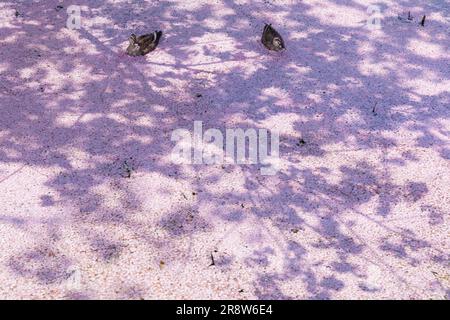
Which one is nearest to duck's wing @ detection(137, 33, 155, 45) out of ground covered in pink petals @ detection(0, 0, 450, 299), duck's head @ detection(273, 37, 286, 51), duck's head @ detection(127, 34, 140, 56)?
duck's head @ detection(127, 34, 140, 56)

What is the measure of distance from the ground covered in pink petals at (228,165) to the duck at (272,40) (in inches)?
13.3

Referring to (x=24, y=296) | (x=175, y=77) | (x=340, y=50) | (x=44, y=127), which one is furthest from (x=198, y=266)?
(x=340, y=50)

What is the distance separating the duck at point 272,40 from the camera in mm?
14008

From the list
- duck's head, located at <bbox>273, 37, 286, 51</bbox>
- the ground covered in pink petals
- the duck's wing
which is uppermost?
duck's head, located at <bbox>273, 37, 286, 51</bbox>

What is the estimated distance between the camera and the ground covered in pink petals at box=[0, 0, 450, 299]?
830cm

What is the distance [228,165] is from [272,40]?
5.34 meters

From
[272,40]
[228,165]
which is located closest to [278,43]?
[272,40]

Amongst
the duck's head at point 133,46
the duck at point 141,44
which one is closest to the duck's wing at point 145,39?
the duck at point 141,44

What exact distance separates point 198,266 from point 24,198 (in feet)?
13.3

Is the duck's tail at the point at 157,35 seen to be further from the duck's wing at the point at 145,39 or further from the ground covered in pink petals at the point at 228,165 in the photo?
the ground covered in pink petals at the point at 228,165

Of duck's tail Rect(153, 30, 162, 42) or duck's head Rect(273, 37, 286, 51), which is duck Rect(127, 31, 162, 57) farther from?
duck's head Rect(273, 37, 286, 51)

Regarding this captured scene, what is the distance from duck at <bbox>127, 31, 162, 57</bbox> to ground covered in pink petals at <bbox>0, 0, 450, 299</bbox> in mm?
329

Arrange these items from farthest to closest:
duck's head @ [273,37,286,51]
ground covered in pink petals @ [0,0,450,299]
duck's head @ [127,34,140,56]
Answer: duck's head @ [273,37,286,51] → duck's head @ [127,34,140,56] → ground covered in pink petals @ [0,0,450,299]

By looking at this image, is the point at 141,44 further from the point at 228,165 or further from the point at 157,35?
the point at 228,165
